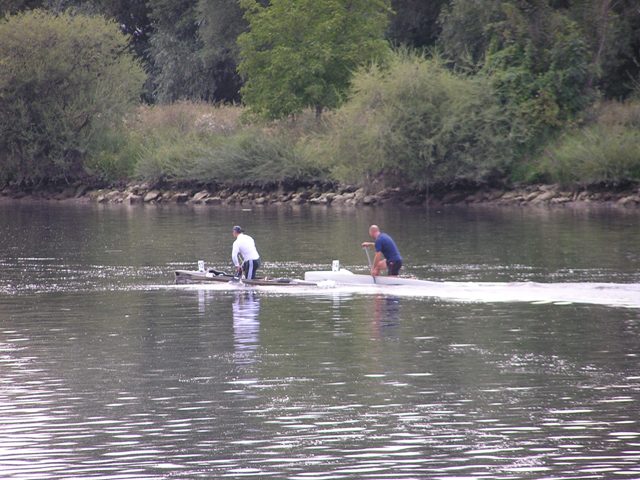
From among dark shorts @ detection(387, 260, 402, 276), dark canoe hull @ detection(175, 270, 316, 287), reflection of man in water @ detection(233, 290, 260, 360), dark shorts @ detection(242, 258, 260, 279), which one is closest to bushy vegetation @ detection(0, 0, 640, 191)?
dark canoe hull @ detection(175, 270, 316, 287)

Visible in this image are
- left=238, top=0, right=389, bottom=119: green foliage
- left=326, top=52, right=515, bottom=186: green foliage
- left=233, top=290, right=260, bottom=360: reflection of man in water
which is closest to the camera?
left=233, top=290, right=260, bottom=360: reflection of man in water

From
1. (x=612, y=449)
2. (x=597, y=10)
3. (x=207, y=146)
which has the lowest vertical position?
(x=612, y=449)

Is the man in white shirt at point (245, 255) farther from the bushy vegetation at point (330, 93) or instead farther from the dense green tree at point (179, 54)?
the dense green tree at point (179, 54)

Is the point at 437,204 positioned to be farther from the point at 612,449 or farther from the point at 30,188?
the point at 612,449

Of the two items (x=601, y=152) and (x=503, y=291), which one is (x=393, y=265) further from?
(x=601, y=152)

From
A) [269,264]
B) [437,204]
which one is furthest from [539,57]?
[269,264]

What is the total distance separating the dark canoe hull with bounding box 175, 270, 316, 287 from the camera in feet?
116

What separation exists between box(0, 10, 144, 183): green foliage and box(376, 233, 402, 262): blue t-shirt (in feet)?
165

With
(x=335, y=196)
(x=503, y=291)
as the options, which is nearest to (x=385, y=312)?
(x=503, y=291)

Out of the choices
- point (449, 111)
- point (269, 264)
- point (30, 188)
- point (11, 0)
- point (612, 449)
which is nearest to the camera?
point (612, 449)

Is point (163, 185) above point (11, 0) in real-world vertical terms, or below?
below

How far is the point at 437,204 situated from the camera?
70.8m

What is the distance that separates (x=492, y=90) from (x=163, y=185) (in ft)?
78.2

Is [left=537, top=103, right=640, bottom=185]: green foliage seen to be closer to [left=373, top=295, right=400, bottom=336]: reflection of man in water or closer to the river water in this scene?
the river water
